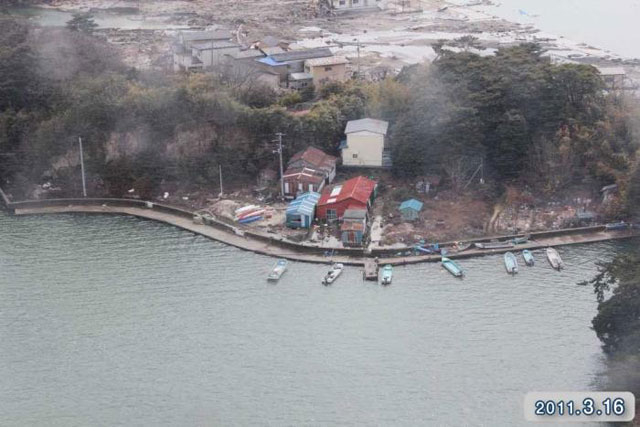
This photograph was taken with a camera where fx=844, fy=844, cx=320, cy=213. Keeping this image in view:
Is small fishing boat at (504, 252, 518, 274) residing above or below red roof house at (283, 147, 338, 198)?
below

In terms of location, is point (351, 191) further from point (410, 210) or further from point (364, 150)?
point (364, 150)

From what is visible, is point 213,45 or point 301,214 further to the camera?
point 213,45

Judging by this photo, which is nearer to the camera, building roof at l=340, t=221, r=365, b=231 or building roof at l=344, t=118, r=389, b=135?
building roof at l=340, t=221, r=365, b=231

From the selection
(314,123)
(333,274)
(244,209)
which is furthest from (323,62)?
(333,274)

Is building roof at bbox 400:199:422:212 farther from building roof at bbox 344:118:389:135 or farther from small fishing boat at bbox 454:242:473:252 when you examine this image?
building roof at bbox 344:118:389:135

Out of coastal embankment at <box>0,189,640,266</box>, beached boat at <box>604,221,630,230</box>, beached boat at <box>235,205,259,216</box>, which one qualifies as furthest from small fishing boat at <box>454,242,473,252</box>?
beached boat at <box>235,205,259,216</box>

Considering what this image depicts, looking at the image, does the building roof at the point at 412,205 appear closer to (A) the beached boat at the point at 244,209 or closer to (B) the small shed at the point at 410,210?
(B) the small shed at the point at 410,210
